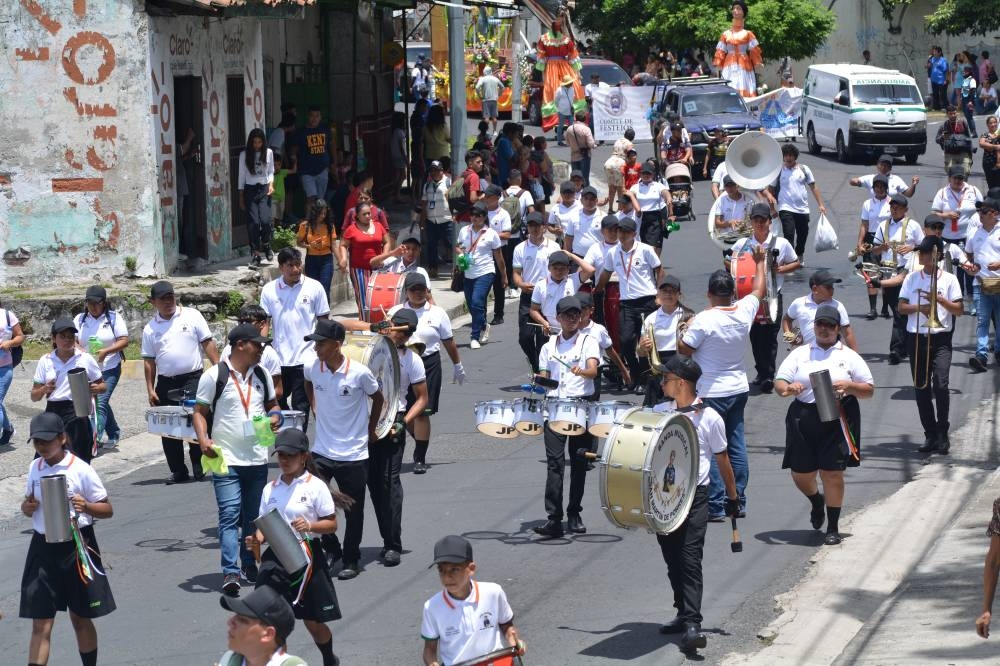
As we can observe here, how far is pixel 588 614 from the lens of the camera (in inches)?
368

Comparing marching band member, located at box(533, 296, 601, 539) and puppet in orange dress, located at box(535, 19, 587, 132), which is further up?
puppet in orange dress, located at box(535, 19, 587, 132)

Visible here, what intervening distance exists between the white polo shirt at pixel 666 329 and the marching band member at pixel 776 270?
243cm

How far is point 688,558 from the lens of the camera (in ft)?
28.4

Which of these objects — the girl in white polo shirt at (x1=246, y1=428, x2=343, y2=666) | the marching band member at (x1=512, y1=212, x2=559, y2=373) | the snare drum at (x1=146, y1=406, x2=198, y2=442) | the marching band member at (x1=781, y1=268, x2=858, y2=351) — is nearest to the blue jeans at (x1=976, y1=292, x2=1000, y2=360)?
the marching band member at (x1=781, y1=268, x2=858, y2=351)

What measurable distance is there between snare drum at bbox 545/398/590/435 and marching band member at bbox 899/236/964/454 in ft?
13.4

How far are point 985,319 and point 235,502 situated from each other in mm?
9245

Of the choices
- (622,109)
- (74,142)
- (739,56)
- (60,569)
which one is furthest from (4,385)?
(622,109)

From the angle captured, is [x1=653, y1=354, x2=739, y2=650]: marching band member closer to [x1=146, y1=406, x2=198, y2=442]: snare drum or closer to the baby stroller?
[x1=146, y1=406, x2=198, y2=442]: snare drum

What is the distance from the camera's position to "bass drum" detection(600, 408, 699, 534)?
8.36 m

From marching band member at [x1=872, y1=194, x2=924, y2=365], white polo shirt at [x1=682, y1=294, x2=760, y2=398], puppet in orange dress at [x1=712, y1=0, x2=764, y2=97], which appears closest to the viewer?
white polo shirt at [x1=682, y1=294, x2=760, y2=398]

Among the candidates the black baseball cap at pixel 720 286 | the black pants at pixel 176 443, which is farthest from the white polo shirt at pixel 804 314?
the black pants at pixel 176 443

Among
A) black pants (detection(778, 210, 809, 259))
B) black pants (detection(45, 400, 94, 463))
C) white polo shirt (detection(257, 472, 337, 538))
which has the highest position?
black pants (detection(778, 210, 809, 259))

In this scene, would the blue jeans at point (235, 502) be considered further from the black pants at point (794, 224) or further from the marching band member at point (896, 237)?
the black pants at point (794, 224)

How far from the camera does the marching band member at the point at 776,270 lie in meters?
14.9
